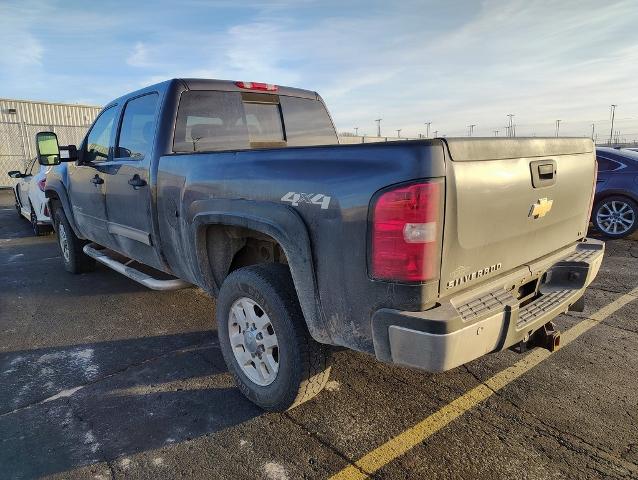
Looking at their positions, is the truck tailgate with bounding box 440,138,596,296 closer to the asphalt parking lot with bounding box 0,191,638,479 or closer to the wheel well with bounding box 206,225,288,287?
the asphalt parking lot with bounding box 0,191,638,479

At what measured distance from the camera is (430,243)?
1908mm

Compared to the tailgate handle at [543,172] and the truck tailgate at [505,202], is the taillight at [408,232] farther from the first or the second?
the tailgate handle at [543,172]

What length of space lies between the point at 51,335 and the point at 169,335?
1101mm

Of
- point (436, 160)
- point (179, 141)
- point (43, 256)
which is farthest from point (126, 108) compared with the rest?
point (43, 256)

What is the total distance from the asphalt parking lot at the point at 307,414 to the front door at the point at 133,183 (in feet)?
2.68

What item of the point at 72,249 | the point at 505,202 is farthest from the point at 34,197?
the point at 505,202

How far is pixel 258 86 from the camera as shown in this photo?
4.13 metres

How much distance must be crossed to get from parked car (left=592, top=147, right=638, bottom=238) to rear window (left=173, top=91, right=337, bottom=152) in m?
5.62

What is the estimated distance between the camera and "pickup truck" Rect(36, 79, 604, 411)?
193cm

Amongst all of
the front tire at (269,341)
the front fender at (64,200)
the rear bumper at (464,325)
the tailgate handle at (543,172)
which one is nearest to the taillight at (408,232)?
the rear bumper at (464,325)

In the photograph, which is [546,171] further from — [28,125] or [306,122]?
[28,125]

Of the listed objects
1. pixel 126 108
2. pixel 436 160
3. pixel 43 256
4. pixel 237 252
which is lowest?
pixel 43 256

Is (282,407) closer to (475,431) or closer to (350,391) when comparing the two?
(350,391)

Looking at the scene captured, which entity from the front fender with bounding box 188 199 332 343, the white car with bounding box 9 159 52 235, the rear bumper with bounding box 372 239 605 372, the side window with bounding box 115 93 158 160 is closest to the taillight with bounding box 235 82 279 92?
the side window with bounding box 115 93 158 160
